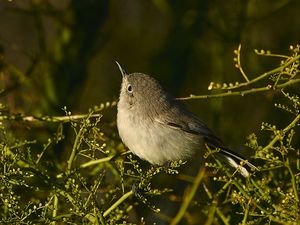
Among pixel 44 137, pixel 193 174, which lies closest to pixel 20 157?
pixel 44 137

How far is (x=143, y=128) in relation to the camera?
3930mm

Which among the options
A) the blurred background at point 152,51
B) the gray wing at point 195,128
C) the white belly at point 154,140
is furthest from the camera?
the blurred background at point 152,51

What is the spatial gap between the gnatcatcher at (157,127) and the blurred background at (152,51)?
243 millimetres

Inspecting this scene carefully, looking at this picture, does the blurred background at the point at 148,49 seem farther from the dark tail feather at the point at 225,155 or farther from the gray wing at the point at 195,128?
the dark tail feather at the point at 225,155

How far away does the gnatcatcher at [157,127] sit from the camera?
3855 mm

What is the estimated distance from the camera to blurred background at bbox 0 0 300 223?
4.95 metres

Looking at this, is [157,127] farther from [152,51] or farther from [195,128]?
[152,51]

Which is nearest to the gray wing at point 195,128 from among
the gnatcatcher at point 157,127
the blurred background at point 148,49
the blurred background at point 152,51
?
the gnatcatcher at point 157,127

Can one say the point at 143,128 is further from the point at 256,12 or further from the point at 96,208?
the point at 256,12

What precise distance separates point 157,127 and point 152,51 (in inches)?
128

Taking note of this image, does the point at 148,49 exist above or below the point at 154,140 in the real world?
below

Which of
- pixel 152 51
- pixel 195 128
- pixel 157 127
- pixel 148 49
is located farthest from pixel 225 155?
pixel 148 49

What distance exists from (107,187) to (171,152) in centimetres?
45

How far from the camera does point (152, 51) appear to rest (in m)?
7.13
